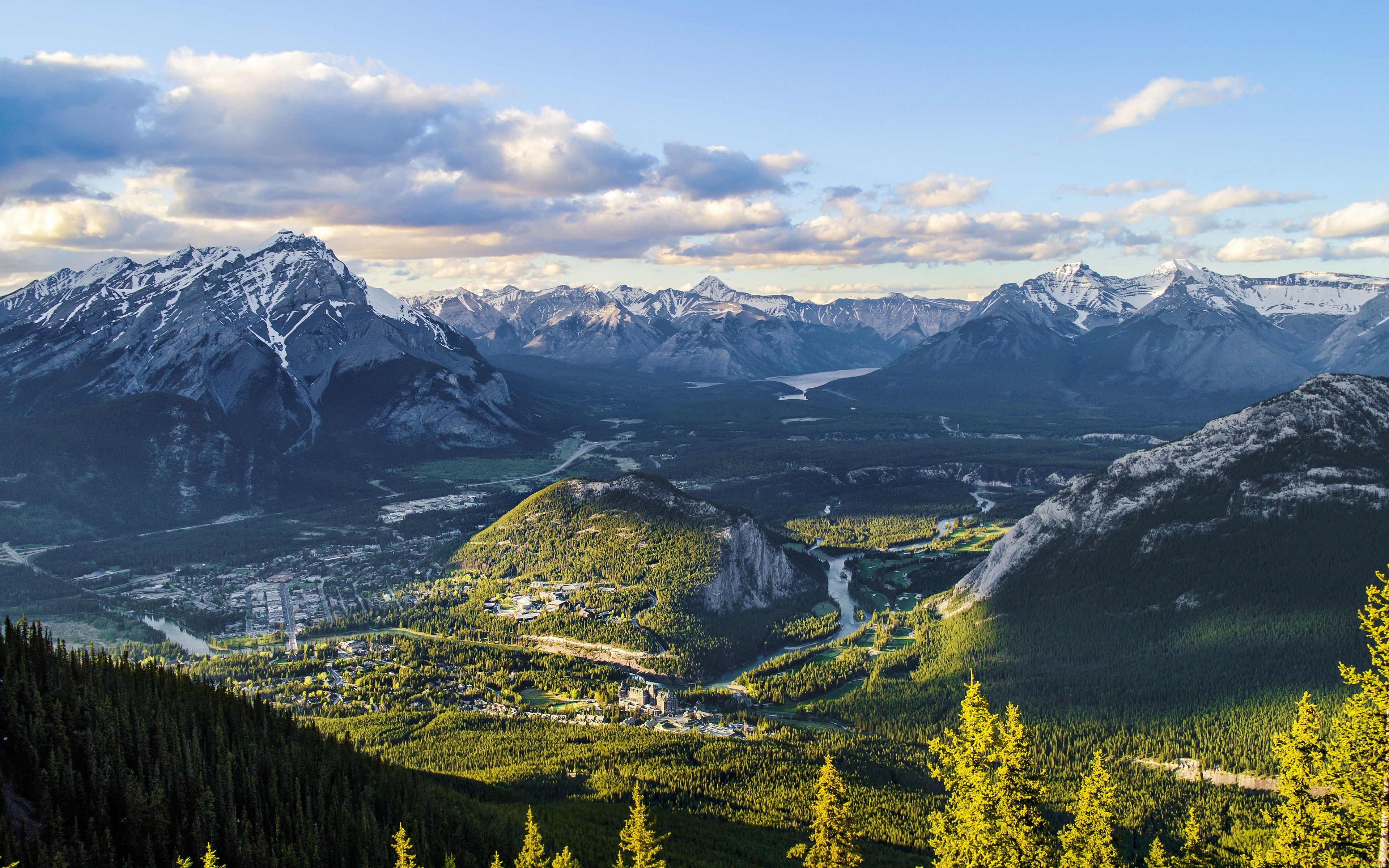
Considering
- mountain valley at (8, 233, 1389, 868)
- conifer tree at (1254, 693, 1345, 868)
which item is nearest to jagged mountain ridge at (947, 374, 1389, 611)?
mountain valley at (8, 233, 1389, 868)

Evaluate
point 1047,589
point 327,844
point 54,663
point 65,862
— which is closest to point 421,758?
point 327,844

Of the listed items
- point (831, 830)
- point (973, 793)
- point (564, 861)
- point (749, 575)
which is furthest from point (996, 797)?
point (749, 575)

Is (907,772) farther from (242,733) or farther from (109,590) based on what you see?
(109,590)

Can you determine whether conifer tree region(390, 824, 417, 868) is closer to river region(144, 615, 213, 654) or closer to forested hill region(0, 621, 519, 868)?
forested hill region(0, 621, 519, 868)

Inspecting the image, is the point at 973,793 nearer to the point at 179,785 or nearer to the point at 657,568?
the point at 179,785

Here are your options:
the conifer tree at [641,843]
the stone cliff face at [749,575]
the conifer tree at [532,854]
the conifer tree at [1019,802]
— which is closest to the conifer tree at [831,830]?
the conifer tree at [641,843]
